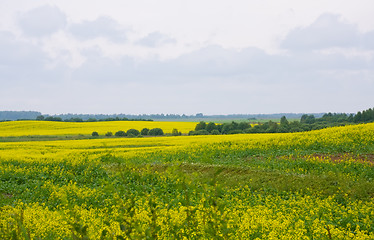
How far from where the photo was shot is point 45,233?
7906 mm

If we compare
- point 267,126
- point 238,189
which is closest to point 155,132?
point 267,126

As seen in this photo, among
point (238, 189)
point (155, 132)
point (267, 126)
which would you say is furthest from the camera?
point (267, 126)

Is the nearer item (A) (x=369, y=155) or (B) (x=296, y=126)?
(A) (x=369, y=155)

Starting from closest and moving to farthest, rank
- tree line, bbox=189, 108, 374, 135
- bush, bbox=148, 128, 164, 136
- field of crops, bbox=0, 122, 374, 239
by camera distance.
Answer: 1. field of crops, bbox=0, 122, 374, 239
2. tree line, bbox=189, 108, 374, 135
3. bush, bbox=148, 128, 164, 136

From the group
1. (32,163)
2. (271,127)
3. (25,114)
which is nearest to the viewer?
(32,163)

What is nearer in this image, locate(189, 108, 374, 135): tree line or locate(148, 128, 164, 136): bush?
locate(189, 108, 374, 135): tree line

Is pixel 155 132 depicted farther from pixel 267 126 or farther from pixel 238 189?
pixel 238 189

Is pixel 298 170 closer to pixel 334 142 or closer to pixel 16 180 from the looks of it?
pixel 334 142

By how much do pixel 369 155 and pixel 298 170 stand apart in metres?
6.10

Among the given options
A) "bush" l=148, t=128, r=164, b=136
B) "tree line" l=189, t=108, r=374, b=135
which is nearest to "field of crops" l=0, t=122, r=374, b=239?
"tree line" l=189, t=108, r=374, b=135

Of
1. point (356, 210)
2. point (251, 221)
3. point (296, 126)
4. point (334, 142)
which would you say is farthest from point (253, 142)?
point (296, 126)

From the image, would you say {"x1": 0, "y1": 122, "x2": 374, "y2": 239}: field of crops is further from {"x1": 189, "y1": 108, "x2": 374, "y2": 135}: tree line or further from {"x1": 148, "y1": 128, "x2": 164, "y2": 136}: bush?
{"x1": 148, "y1": 128, "x2": 164, "y2": 136}: bush

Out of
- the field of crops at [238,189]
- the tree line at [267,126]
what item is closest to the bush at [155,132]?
→ the tree line at [267,126]

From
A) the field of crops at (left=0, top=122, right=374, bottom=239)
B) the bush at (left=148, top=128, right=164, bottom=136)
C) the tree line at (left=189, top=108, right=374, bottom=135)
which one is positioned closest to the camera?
the field of crops at (left=0, top=122, right=374, bottom=239)
